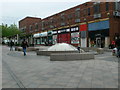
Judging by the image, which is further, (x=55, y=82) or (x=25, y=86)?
(x=55, y=82)

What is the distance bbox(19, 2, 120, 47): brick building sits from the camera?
2831 centimetres

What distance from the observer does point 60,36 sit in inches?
1703

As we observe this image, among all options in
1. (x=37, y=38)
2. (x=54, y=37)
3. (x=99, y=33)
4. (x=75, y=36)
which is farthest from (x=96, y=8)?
(x=37, y=38)

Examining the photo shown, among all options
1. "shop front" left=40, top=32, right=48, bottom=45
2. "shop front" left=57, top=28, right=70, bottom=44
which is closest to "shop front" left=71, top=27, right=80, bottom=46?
"shop front" left=57, top=28, right=70, bottom=44

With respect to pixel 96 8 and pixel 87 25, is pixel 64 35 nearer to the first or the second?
pixel 87 25

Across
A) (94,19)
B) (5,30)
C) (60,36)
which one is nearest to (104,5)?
(94,19)

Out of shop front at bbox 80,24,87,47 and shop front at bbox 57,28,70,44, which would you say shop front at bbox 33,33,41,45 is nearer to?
shop front at bbox 57,28,70,44

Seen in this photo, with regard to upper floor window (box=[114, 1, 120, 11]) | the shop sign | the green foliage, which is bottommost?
the shop sign

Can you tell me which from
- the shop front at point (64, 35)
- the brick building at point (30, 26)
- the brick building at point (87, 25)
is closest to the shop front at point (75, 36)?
the brick building at point (87, 25)

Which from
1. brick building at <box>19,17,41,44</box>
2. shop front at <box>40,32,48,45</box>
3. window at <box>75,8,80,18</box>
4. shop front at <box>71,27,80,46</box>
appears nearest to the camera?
shop front at <box>71,27,80,46</box>

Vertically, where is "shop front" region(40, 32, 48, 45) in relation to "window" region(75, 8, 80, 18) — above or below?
below

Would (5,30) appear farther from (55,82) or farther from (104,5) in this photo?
(55,82)

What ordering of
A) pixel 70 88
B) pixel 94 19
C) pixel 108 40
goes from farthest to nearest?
pixel 94 19 < pixel 108 40 < pixel 70 88

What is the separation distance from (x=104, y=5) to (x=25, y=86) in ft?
91.8
